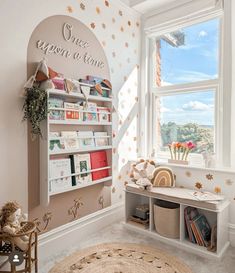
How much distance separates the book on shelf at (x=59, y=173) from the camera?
1.96 metres

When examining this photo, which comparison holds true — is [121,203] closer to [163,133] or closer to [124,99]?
[163,133]

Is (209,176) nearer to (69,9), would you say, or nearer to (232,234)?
(232,234)

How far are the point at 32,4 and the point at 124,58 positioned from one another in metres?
1.25

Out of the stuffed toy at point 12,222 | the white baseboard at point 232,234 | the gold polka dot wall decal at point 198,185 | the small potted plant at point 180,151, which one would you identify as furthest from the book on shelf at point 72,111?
the white baseboard at point 232,234

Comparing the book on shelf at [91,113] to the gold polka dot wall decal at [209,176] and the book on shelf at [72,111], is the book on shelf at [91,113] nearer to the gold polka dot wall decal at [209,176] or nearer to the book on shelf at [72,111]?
the book on shelf at [72,111]

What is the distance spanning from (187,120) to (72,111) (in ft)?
4.79

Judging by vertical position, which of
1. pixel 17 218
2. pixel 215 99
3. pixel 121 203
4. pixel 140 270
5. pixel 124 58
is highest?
pixel 124 58

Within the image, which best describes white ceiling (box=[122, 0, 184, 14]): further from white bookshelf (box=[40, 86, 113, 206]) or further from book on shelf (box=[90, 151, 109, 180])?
book on shelf (box=[90, 151, 109, 180])

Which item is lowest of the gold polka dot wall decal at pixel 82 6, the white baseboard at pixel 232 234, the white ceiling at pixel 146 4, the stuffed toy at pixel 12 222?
the white baseboard at pixel 232 234

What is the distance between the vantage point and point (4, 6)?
66.9 inches

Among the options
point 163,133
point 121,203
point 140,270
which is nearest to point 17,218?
point 140,270

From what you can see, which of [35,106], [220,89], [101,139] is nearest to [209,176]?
[220,89]

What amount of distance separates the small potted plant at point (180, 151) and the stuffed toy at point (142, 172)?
275 mm

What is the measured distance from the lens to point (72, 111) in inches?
82.5
